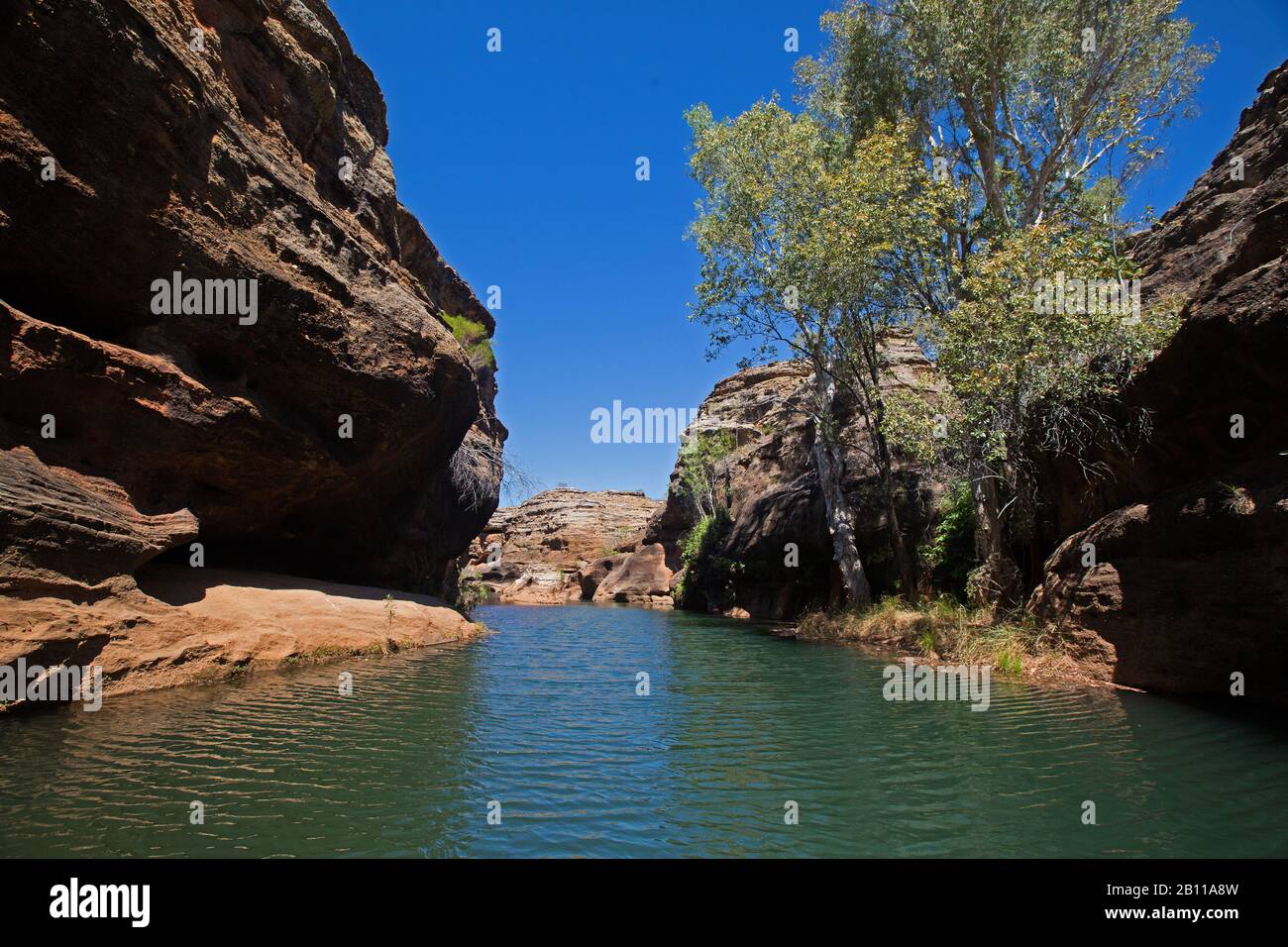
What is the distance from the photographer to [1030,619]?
554 inches

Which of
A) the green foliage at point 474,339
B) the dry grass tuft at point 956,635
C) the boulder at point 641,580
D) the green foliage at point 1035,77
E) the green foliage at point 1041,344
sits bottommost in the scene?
the boulder at point 641,580

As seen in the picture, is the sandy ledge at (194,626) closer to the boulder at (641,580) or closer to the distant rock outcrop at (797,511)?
the distant rock outcrop at (797,511)

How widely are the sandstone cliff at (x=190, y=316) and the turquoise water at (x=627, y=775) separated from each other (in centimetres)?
279

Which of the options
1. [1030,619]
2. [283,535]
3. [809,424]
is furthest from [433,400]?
[809,424]

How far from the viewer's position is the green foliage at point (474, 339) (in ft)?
90.2

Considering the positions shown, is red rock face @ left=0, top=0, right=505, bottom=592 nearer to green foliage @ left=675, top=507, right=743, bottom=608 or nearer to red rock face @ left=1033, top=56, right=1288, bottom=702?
red rock face @ left=1033, top=56, right=1288, bottom=702

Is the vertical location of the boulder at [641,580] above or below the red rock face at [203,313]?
below

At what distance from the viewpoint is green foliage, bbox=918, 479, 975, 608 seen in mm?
20062

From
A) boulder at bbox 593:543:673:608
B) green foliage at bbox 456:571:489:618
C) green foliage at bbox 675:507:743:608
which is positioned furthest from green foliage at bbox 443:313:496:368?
boulder at bbox 593:543:673:608

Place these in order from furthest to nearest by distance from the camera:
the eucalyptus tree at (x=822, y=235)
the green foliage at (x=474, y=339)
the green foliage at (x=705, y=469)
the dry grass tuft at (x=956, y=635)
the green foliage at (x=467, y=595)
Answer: the green foliage at (x=705, y=469)
the green foliage at (x=467, y=595)
the green foliage at (x=474, y=339)
the eucalyptus tree at (x=822, y=235)
the dry grass tuft at (x=956, y=635)

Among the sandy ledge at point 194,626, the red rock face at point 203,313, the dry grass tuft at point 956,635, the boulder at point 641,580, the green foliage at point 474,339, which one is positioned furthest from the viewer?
the boulder at point 641,580

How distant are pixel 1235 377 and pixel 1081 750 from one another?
21.2 feet

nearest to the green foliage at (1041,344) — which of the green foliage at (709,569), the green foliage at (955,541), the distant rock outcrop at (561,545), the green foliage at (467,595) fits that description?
the green foliage at (955,541)
